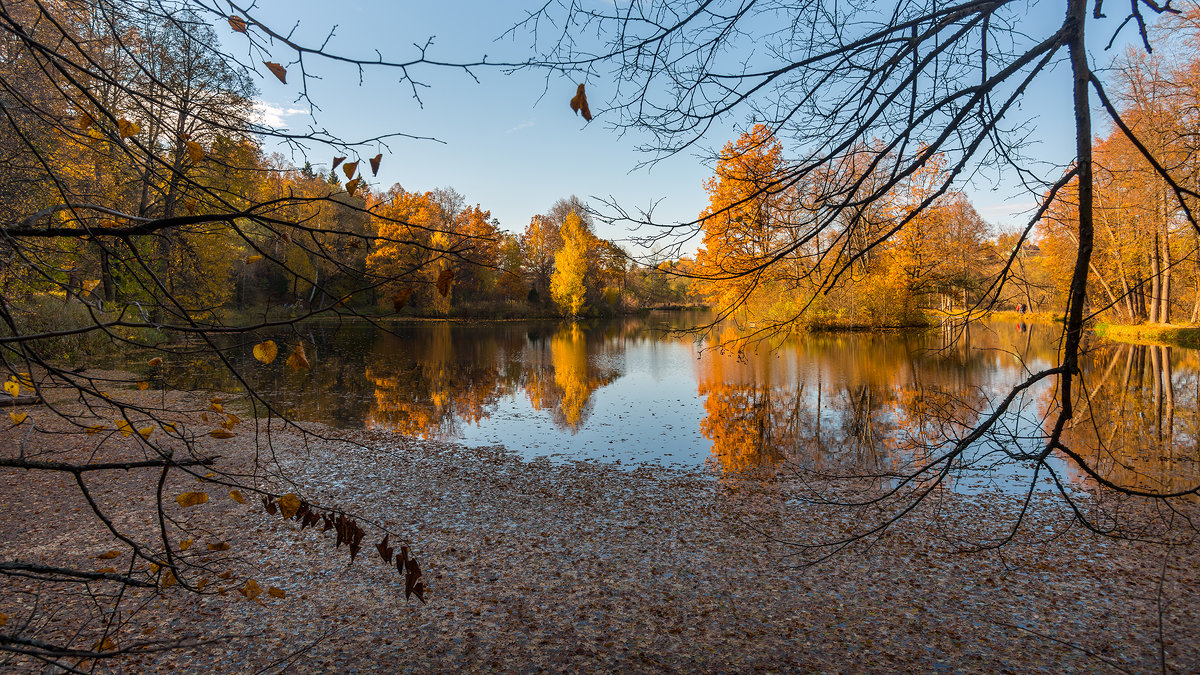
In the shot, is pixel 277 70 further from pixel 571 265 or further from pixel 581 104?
pixel 571 265

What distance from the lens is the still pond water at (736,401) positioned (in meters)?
9.08

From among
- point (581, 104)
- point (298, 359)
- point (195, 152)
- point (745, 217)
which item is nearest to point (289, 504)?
point (298, 359)

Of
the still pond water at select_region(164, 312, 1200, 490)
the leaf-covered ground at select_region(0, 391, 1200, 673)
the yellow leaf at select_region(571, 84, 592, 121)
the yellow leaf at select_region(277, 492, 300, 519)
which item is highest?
the yellow leaf at select_region(571, 84, 592, 121)

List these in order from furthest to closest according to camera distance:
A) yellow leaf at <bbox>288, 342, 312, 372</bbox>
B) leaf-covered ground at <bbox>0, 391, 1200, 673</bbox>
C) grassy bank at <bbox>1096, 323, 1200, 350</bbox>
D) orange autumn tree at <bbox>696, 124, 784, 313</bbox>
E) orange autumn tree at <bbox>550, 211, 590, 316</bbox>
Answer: orange autumn tree at <bbox>550, 211, 590, 316</bbox> → grassy bank at <bbox>1096, 323, 1200, 350</bbox> → leaf-covered ground at <bbox>0, 391, 1200, 673</bbox> → orange autumn tree at <bbox>696, 124, 784, 313</bbox> → yellow leaf at <bbox>288, 342, 312, 372</bbox>

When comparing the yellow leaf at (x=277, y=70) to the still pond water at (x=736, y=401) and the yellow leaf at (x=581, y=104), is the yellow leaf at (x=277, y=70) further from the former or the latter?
the still pond water at (x=736, y=401)

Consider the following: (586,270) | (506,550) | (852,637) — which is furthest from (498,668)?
(586,270)

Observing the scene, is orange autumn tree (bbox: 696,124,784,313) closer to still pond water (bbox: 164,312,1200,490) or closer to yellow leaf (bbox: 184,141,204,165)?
still pond water (bbox: 164,312,1200,490)

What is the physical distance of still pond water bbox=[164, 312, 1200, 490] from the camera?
29.8 feet

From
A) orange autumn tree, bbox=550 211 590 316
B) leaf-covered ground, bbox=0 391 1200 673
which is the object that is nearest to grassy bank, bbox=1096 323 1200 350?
leaf-covered ground, bbox=0 391 1200 673

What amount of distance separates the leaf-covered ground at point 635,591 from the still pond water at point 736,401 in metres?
1.25

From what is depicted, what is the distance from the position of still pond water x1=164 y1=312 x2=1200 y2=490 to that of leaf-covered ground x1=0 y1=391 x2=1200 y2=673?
4.12 ft

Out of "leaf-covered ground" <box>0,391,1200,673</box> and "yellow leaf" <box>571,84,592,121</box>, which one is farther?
"leaf-covered ground" <box>0,391,1200,673</box>

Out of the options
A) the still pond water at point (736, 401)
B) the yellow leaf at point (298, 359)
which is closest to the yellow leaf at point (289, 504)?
the yellow leaf at point (298, 359)

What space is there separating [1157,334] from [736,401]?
1876 cm
